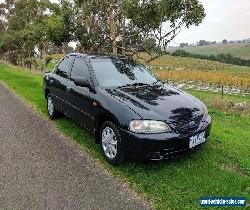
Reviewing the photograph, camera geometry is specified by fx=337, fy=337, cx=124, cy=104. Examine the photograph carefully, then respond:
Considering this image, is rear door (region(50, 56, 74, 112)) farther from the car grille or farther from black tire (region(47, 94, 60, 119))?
the car grille

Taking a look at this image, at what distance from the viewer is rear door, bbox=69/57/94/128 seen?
21.0 feet

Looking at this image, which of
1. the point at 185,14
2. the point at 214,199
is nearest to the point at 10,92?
the point at 185,14

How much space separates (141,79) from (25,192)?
3218mm

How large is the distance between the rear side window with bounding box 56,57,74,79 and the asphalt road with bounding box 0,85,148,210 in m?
1.39

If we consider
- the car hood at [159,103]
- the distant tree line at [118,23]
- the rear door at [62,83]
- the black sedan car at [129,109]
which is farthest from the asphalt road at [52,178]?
the distant tree line at [118,23]

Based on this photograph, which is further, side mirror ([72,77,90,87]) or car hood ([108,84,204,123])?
side mirror ([72,77,90,87])

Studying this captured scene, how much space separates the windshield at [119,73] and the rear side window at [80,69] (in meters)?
0.21

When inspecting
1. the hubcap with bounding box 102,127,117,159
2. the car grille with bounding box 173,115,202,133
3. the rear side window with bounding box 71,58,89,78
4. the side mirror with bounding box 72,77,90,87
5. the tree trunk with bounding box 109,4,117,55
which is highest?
the tree trunk with bounding box 109,4,117,55

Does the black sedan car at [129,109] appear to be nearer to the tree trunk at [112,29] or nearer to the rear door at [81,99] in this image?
the rear door at [81,99]

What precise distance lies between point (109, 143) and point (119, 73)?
1.67 meters

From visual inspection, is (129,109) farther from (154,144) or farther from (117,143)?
(154,144)

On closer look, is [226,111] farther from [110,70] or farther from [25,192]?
[25,192]

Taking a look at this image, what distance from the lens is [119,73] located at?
682cm

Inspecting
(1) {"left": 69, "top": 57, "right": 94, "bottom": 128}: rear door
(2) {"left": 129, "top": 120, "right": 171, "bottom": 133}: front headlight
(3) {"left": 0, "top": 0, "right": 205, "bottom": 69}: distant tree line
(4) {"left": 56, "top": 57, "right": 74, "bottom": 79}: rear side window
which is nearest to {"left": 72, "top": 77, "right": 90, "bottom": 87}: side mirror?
(1) {"left": 69, "top": 57, "right": 94, "bottom": 128}: rear door
